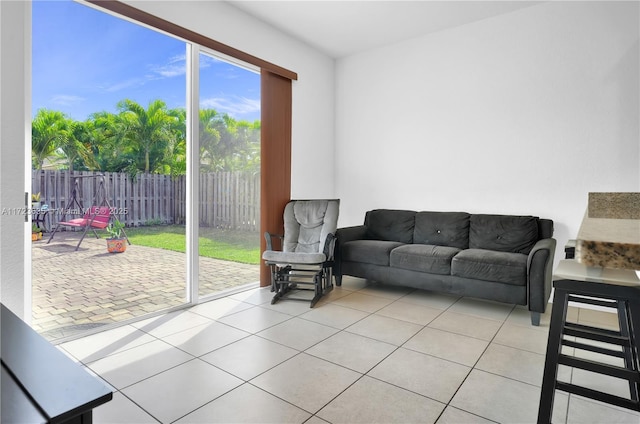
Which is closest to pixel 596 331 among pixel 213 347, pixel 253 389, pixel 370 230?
pixel 253 389

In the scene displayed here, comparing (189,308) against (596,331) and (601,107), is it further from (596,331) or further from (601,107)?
(601,107)

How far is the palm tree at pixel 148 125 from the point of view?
2.88 metres

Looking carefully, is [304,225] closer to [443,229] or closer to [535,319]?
[443,229]

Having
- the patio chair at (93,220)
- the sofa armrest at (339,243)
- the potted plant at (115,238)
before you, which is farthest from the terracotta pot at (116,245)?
the sofa armrest at (339,243)

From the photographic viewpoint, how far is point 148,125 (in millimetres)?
3029

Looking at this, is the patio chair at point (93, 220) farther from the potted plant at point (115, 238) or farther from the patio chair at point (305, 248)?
the patio chair at point (305, 248)

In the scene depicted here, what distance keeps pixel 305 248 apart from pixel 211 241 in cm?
99

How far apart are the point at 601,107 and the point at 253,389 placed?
3.72m

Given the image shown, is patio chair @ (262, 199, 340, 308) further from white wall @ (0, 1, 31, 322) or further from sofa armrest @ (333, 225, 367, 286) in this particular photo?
white wall @ (0, 1, 31, 322)

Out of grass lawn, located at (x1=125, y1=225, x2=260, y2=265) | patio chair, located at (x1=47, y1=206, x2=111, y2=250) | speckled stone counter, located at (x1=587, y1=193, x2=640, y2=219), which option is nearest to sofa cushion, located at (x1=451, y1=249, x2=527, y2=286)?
speckled stone counter, located at (x1=587, y1=193, x2=640, y2=219)

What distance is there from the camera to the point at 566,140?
3.39 meters

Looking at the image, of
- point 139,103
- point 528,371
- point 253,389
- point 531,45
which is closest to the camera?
point 253,389

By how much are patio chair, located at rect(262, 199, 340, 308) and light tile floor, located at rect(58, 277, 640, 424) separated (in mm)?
352

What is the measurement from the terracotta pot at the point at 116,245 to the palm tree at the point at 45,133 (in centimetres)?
74
